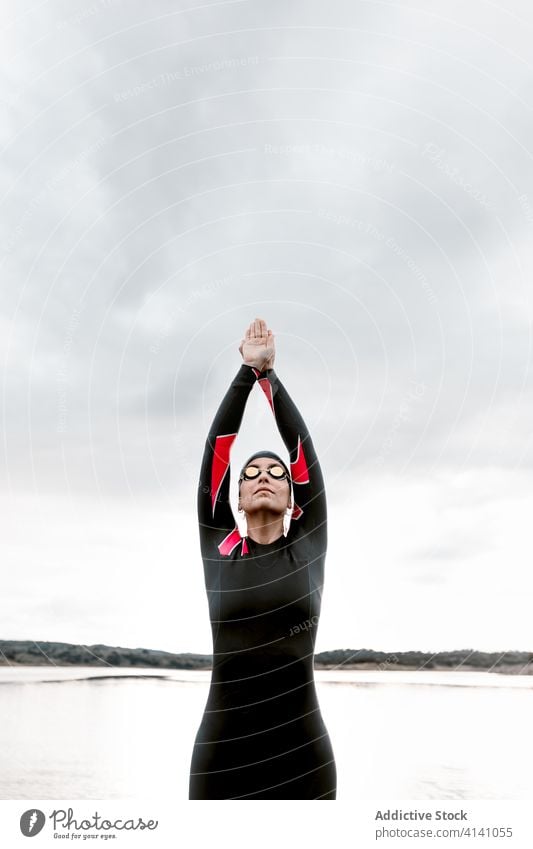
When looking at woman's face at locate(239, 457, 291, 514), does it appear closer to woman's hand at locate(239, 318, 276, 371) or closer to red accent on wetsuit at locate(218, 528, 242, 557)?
red accent on wetsuit at locate(218, 528, 242, 557)

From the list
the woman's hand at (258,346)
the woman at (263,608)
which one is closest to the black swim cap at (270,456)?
the woman at (263,608)

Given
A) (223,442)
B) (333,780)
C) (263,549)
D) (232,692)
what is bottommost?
(333,780)

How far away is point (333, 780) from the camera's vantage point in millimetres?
3281

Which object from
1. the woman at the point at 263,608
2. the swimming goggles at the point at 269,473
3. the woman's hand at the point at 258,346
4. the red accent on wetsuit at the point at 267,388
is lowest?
the woman at the point at 263,608

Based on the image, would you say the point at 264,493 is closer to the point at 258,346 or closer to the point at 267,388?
the point at 267,388

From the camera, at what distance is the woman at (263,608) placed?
3.23m

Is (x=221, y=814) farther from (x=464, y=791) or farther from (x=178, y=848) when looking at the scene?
(x=464, y=791)

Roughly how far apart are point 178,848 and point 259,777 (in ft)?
1.98

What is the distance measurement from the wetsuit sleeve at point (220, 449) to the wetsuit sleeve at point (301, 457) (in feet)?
0.45

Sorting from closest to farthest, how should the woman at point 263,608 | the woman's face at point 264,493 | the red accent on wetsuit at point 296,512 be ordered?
the woman at point 263,608 < the woman's face at point 264,493 < the red accent on wetsuit at point 296,512

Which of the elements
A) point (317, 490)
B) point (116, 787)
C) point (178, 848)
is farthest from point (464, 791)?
point (317, 490)

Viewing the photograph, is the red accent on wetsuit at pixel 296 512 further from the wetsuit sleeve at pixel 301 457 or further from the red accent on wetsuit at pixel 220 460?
the red accent on wetsuit at pixel 220 460

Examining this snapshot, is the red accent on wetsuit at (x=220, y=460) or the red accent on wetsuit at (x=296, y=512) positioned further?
the red accent on wetsuit at (x=296, y=512)

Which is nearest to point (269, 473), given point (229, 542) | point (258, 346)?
point (229, 542)
